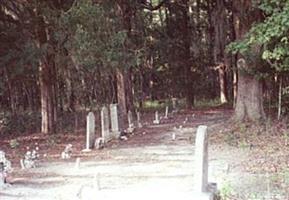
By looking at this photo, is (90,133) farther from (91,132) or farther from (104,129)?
(104,129)

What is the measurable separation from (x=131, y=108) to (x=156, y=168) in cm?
1693

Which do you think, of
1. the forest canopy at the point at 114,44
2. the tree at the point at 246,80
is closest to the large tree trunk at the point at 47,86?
the forest canopy at the point at 114,44

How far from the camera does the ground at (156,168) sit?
9602mm

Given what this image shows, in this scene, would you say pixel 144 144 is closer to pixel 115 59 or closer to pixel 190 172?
pixel 115 59

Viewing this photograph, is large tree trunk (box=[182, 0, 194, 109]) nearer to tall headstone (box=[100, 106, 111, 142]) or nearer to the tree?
the tree

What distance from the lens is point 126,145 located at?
59.7ft

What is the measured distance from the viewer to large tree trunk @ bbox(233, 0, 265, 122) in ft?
72.3

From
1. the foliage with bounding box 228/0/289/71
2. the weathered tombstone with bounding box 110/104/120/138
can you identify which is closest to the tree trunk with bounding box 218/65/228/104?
the foliage with bounding box 228/0/289/71

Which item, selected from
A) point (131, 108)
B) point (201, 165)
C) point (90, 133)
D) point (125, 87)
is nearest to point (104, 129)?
point (90, 133)

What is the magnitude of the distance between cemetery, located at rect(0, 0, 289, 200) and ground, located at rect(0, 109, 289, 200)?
0.03m

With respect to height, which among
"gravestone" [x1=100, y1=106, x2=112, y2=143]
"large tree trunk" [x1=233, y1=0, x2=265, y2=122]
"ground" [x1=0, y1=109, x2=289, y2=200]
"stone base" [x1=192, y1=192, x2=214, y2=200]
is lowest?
"ground" [x1=0, y1=109, x2=289, y2=200]

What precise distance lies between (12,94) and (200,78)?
1644 centimetres

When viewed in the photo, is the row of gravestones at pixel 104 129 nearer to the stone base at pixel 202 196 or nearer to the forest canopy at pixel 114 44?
the forest canopy at pixel 114 44

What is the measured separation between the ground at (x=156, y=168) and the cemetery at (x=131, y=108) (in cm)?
3
